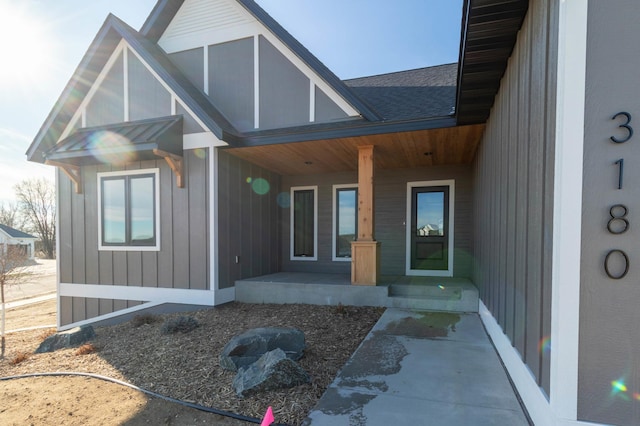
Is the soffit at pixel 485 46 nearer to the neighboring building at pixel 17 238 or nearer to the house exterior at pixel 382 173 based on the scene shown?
the house exterior at pixel 382 173

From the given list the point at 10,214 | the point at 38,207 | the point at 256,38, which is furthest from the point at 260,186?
the point at 10,214

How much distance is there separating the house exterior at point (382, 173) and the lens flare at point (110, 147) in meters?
0.05

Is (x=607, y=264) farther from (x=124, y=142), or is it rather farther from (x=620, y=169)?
(x=124, y=142)

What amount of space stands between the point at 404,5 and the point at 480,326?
24.5 ft

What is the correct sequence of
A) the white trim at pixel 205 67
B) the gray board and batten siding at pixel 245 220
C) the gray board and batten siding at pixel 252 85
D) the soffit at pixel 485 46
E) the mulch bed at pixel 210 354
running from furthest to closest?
the white trim at pixel 205 67, the gray board and batten siding at pixel 245 220, the gray board and batten siding at pixel 252 85, the mulch bed at pixel 210 354, the soffit at pixel 485 46

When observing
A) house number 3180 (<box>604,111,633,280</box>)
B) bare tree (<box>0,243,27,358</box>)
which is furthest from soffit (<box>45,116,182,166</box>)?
house number 3180 (<box>604,111,633,280</box>)

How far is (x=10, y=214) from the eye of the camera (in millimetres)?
37312

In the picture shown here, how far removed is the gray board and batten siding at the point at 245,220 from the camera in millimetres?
5980

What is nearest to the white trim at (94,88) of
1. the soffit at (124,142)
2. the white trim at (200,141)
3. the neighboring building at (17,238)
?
the soffit at (124,142)

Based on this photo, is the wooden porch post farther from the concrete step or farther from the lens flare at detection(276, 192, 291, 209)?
the lens flare at detection(276, 192, 291, 209)

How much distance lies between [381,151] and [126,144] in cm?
459

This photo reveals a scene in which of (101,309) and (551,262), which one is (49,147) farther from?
(551,262)

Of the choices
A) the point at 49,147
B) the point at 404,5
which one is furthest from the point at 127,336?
the point at 404,5

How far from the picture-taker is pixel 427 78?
7293mm
